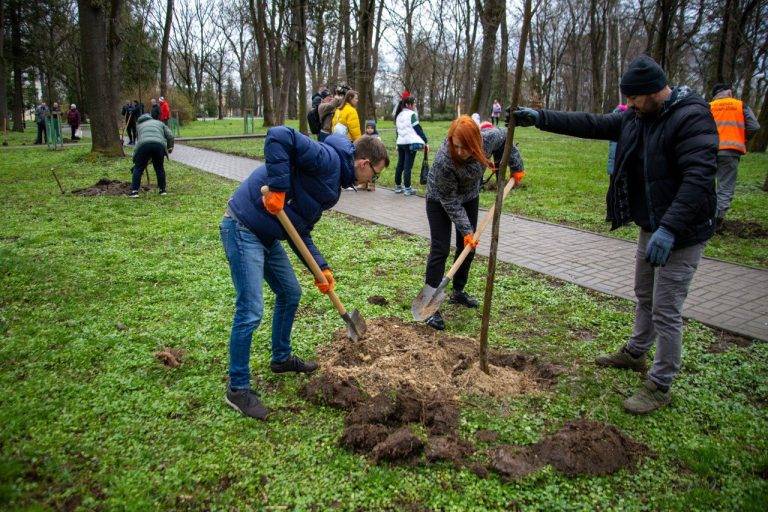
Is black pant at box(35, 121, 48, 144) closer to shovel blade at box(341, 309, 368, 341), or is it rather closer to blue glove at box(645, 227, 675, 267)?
shovel blade at box(341, 309, 368, 341)

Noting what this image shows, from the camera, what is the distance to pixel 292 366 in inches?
145

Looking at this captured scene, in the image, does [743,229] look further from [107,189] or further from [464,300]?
[107,189]

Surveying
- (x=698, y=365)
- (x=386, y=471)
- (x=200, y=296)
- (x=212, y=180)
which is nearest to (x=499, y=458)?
(x=386, y=471)

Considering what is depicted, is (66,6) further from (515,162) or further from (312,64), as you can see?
(515,162)

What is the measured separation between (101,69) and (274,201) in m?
14.3

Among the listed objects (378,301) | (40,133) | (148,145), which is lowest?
(378,301)

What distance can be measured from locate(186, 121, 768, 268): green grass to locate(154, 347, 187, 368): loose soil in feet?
20.0

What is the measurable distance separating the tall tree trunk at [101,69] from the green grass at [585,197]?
157 inches

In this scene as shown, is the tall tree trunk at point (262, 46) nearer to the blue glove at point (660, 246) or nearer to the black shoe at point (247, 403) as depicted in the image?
the black shoe at point (247, 403)

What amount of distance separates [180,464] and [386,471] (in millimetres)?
1073

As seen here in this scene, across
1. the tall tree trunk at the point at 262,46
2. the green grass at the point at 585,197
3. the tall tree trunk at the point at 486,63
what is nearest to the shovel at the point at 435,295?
the green grass at the point at 585,197

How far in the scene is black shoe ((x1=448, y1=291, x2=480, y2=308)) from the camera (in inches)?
196

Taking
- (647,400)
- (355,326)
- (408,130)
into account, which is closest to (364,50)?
(408,130)

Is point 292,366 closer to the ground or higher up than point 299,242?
closer to the ground
